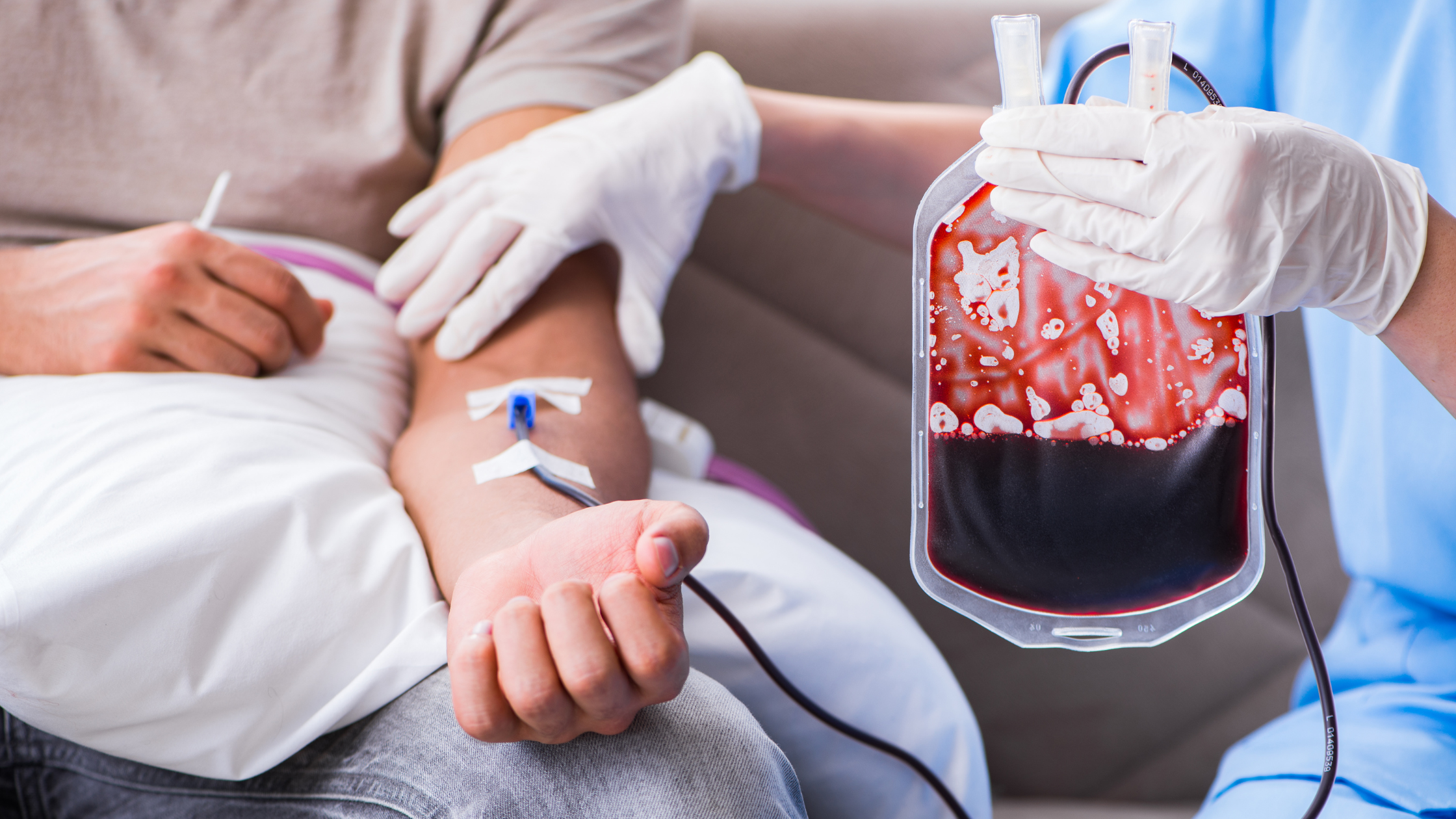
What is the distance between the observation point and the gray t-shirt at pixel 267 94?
34.6 inches

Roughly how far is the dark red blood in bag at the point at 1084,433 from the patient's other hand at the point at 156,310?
57cm

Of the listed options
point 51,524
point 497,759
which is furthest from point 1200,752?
point 51,524

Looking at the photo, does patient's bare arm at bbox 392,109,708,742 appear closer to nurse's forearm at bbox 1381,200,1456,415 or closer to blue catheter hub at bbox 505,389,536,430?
blue catheter hub at bbox 505,389,536,430

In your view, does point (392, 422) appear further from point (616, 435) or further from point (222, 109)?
point (222, 109)

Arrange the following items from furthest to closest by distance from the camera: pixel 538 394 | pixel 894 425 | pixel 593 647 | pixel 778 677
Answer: pixel 894 425 < pixel 538 394 < pixel 778 677 < pixel 593 647

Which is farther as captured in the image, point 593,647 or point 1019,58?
point 1019,58

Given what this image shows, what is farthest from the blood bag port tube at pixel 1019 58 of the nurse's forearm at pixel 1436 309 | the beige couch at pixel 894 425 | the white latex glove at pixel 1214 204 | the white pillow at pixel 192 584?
the beige couch at pixel 894 425

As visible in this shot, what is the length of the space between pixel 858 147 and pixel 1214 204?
1.68ft

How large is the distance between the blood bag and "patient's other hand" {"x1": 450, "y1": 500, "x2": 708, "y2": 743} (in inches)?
9.8

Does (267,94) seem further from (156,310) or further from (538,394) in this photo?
(538,394)

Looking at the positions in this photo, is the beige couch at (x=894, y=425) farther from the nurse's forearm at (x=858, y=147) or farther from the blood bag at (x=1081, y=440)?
the blood bag at (x=1081, y=440)

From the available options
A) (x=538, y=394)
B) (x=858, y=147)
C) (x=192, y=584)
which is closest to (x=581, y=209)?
(x=538, y=394)

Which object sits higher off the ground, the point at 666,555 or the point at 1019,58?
the point at 1019,58

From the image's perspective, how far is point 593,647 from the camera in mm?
441
